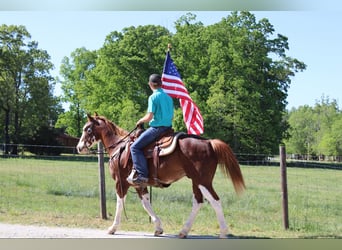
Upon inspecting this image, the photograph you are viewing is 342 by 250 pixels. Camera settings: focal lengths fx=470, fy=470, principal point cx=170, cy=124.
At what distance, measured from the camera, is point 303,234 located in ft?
25.7

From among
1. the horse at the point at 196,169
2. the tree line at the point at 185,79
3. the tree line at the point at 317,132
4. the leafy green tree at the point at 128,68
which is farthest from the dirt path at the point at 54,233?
the tree line at the point at 317,132

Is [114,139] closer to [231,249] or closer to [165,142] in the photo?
[165,142]

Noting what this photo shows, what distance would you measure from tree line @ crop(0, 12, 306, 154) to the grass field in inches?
494

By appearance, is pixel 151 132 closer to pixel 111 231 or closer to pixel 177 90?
pixel 177 90

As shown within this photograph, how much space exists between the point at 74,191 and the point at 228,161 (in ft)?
21.9

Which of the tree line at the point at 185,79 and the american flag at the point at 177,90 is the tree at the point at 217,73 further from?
the american flag at the point at 177,90

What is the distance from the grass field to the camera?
8.35 m

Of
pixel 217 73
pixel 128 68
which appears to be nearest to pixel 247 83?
pixel 217 73

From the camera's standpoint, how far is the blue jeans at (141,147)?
7.25 m

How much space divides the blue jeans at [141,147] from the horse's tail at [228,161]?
895 mm

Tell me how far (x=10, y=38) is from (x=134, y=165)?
1054 inches

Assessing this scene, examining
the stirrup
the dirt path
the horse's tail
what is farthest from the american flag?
the dirt path

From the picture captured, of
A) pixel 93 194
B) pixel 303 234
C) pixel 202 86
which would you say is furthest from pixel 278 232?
pixel 202 86

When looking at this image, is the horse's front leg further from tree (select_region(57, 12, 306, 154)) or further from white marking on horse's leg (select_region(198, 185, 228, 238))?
tree (select_region(57, 12, 306, 154))
